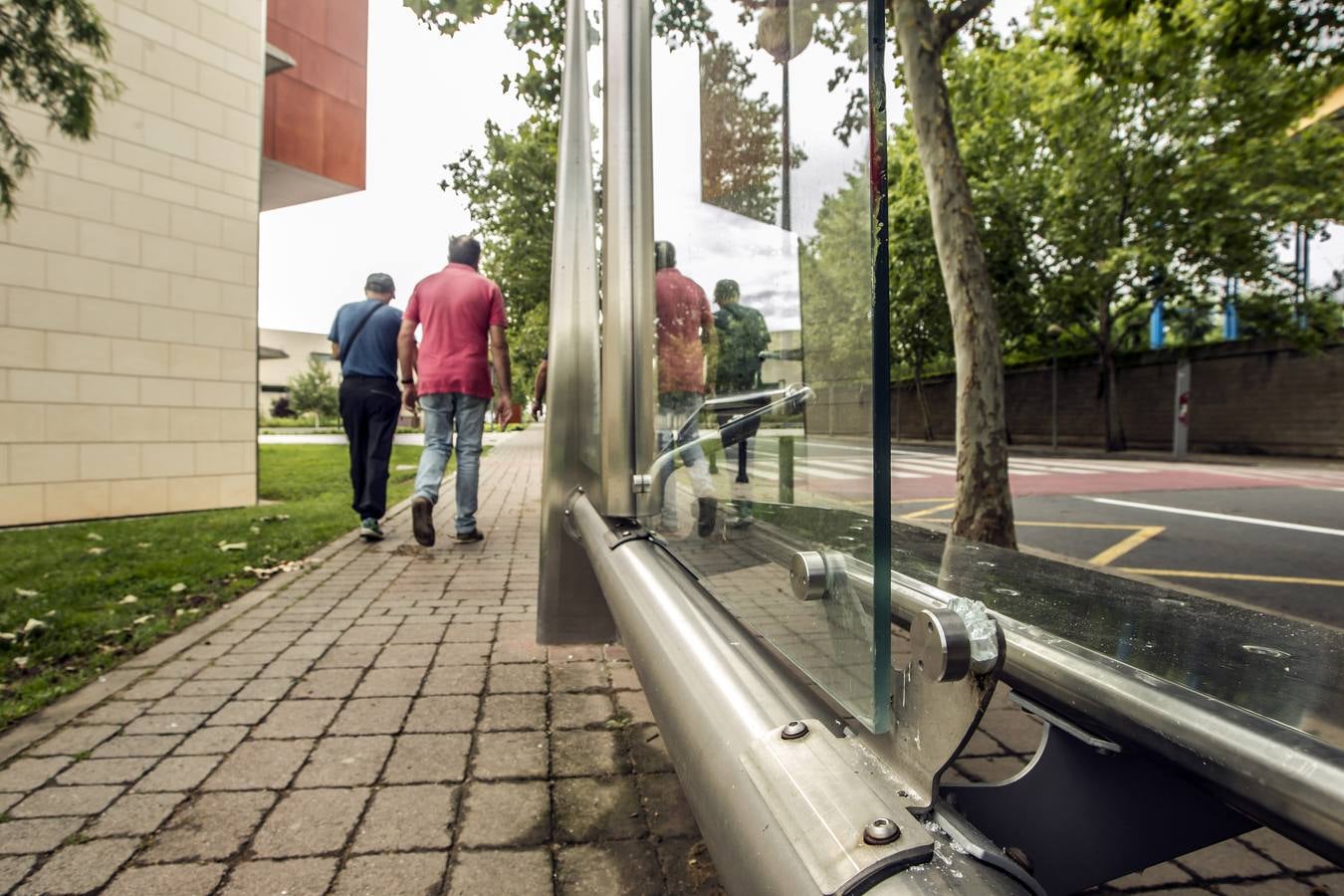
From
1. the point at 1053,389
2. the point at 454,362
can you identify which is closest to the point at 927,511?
the point at 454,362

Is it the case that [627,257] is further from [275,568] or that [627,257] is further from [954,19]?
[954,19]

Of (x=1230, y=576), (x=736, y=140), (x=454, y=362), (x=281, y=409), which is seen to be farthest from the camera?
(x=281, y=409)

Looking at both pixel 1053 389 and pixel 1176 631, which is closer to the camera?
pixel 1176 631

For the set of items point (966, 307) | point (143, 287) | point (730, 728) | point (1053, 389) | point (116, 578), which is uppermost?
point (1053, 389)

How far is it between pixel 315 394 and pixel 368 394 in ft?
139

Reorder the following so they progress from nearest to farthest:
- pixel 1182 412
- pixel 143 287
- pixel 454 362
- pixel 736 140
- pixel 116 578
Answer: pixel 736 140, pixel 116 578, pixel 454 362, pixel 143 287, pixel 1182 412

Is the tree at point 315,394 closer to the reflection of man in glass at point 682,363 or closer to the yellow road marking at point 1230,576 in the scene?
the yellow road marking at point 1230,576

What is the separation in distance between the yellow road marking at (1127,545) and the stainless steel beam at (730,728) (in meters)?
4.88

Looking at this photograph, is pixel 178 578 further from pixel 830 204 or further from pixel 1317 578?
pixel 1317 578

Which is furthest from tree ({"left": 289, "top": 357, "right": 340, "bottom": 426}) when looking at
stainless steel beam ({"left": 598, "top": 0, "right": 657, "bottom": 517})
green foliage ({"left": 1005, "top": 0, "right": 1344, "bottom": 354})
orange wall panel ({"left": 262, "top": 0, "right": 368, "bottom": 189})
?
stainless steel beam ({"left": 598, "top": 0, "right": 657, "bottom": 517})

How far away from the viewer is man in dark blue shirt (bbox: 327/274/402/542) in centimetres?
565

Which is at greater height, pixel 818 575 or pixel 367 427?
pixel 367 427

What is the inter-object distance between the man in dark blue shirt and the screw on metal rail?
5.41 metres

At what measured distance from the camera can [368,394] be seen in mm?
5758
